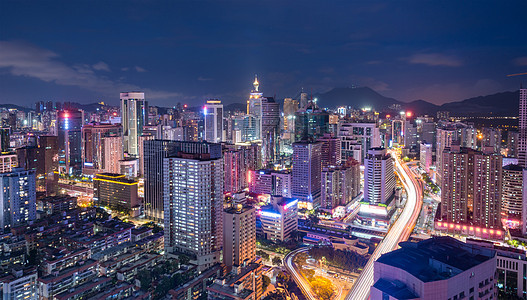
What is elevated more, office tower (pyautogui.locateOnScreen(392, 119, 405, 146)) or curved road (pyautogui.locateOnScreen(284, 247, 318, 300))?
office tower (pyautogui.locateOnScreen(392, 119, 405, 146))

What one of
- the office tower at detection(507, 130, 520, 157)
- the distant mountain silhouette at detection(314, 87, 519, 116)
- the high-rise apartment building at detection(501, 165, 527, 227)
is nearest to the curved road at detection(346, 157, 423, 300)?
the high-rise apartment building at detection(501, 165, 527, 227)

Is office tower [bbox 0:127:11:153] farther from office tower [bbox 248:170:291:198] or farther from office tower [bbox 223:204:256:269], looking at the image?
office tower [bbox 223:204:256:269]

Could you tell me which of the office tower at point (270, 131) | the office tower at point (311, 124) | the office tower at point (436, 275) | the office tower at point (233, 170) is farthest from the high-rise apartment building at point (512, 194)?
the office tower at point (270, 131)

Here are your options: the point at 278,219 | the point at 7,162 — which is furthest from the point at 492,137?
the point at 7,162

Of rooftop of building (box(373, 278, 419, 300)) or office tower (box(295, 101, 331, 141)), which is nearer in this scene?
rooftop of building (box(373, 278, 419, 300))

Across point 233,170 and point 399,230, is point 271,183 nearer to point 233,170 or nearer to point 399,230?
point 233,170

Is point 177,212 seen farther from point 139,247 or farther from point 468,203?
point 468,203
